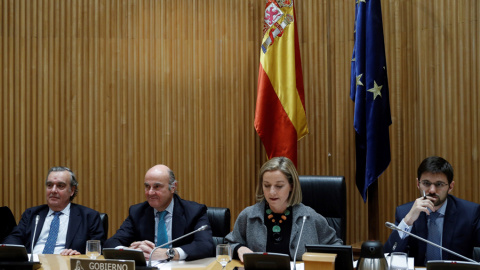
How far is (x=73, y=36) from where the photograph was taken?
502cm

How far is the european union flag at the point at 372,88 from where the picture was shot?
4.29 meters

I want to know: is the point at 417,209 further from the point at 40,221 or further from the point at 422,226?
the point at 40,221

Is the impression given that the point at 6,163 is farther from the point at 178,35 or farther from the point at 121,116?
the point at 178,35

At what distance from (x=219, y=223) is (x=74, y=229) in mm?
998

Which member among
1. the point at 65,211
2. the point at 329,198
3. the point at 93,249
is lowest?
the point at 93,249

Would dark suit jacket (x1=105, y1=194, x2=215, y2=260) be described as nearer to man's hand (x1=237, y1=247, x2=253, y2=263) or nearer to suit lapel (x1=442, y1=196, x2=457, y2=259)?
man's hand (x1=237, y1=247, x2=253, y2=263)

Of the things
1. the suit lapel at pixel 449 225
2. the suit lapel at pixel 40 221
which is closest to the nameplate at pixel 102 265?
the suit lapel at pixel 40 221

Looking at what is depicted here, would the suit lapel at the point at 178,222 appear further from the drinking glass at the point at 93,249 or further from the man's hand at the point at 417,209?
the man's hand at the point at 417,209

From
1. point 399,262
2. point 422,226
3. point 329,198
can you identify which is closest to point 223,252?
point 399,262

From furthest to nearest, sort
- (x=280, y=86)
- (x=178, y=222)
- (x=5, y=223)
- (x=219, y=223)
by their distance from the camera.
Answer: (x=280, y=86) → (x=5, y=223) → (x=219, y=223) → (x=178, y=222)

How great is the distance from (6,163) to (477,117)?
400cm

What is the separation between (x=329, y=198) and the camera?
3570 mm

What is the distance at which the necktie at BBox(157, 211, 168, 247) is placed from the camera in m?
3.44

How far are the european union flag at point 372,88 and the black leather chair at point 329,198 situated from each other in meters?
0.82
